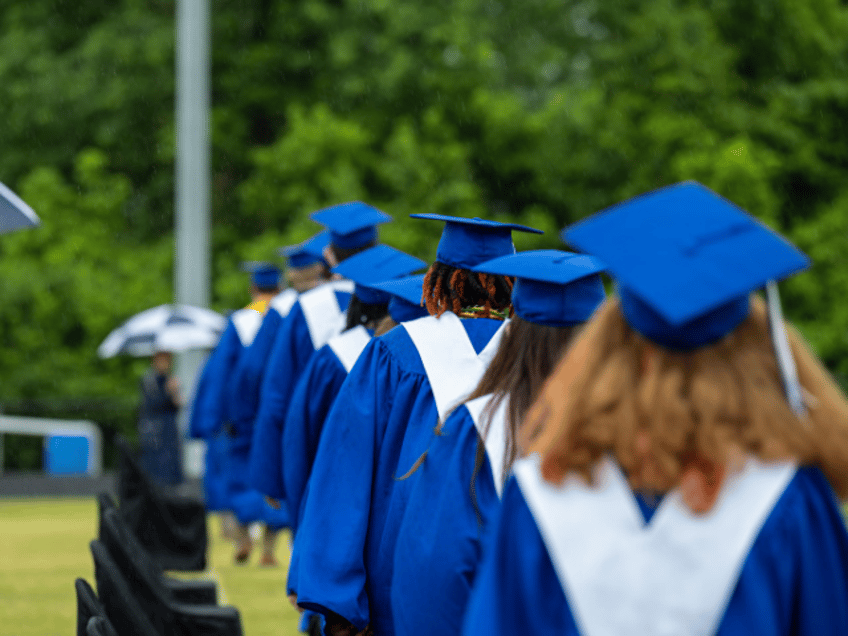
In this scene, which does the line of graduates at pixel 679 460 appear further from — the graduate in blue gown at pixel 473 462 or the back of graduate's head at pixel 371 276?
the back of graduate's head at pixel 371 276

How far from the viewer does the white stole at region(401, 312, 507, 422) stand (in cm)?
317

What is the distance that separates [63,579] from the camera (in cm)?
876

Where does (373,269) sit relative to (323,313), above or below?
above

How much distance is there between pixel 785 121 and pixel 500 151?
4359mm

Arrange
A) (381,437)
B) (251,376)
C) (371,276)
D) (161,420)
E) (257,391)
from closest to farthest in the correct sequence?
(381,437), (371,276), (251,376), (257,391), (161,420)

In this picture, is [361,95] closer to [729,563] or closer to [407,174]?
[407,174]

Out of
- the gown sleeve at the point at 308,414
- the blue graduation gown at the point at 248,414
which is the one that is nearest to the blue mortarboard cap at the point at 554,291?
the gown sleeve at the point at 308,414

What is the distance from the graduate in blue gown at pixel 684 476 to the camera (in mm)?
1794

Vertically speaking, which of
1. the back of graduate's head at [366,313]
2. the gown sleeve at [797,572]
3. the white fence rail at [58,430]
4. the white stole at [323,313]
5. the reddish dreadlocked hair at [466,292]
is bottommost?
the white fence rail at [58,430]

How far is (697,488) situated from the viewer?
1.79 metres

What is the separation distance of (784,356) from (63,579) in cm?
763

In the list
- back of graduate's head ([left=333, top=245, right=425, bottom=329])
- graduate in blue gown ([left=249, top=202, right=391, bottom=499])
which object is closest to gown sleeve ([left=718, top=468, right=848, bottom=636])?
back of graduate's head ([left=333, top=245, right=425, bottom=329])

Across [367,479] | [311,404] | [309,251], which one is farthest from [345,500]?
[309,251]

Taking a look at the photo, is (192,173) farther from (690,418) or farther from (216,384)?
(690,418)
